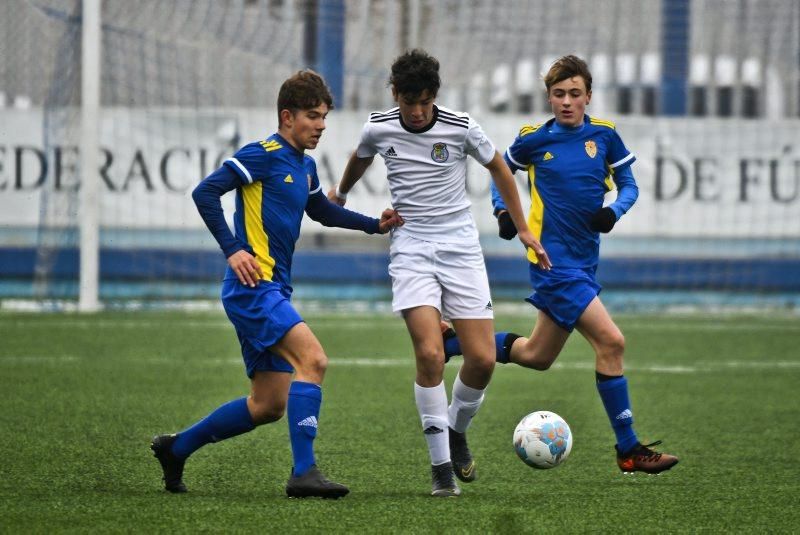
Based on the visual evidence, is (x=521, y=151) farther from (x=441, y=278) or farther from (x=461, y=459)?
(x=461, y=459)

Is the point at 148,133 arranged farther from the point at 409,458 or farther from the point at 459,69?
the point at 409,458

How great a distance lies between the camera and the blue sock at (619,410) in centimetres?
584

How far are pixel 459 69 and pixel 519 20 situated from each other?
35.6 inches

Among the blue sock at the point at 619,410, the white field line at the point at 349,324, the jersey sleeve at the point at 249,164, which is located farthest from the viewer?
the white field line at the point at 349,324

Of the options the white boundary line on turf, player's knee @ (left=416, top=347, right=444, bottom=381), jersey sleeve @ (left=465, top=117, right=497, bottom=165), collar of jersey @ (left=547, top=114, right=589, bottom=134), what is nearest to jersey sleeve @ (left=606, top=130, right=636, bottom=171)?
collar of jersey @ (left=547, top=114, right=589, bottom=134)

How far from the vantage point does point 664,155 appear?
14188mm

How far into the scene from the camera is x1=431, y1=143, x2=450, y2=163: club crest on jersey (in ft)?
18.3

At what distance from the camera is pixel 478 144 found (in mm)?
5602

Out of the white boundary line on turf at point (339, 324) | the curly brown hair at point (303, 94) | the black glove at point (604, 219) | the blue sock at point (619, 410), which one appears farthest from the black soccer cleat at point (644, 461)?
the white boundary line on turf at point (339, 324)

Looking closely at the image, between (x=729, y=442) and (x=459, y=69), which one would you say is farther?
(x=459, y=69)

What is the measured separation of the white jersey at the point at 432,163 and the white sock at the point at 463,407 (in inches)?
26.4

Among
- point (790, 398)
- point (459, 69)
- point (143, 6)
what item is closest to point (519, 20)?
point (459, 69)

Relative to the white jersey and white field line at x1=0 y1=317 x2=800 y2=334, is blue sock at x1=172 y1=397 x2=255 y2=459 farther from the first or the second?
white field line at x1=0 y1=317 x2=800 y2=334

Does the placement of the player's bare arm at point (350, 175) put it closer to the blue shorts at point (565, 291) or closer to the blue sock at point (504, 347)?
the blue shorts at point (565, 291)
